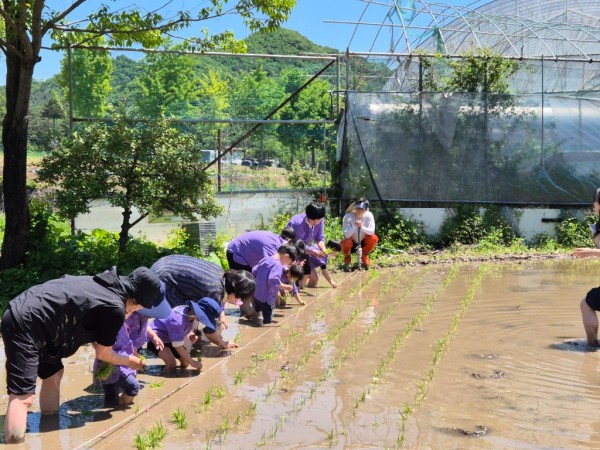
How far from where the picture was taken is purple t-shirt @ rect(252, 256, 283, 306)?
8.57 meters

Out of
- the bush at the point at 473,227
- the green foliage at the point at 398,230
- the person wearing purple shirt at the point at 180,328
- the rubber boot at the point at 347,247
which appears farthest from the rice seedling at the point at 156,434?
the bush at the point at 473,227

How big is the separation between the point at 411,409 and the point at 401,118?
9.99 meters

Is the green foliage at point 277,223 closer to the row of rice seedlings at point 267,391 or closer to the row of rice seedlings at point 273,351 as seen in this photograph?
the row of rice seedlings at point 273,351

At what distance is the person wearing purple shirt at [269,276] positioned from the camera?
859cm

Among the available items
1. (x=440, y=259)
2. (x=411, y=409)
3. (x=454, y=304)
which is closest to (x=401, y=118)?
(x=440, y=259)

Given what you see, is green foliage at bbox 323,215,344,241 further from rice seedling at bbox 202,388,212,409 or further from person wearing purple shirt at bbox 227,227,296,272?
rice seedling at bbox 202,388,212,409

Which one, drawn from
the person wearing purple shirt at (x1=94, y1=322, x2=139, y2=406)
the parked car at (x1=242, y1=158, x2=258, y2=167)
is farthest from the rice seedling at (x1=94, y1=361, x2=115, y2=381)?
the parked car at (x1=242, y1=158, x2=258, y2=167)

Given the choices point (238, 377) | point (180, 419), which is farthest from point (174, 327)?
point (180, 419)

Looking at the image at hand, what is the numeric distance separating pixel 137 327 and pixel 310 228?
5.05 metres

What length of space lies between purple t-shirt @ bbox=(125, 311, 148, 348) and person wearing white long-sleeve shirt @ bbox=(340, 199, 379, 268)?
6838mm

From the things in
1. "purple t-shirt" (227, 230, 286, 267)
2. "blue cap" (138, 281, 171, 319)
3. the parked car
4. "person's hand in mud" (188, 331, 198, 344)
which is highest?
the parked car

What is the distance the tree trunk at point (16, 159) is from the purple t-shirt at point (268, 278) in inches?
145

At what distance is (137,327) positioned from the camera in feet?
20.3

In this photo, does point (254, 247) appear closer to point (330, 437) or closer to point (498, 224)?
point (330, 437)
